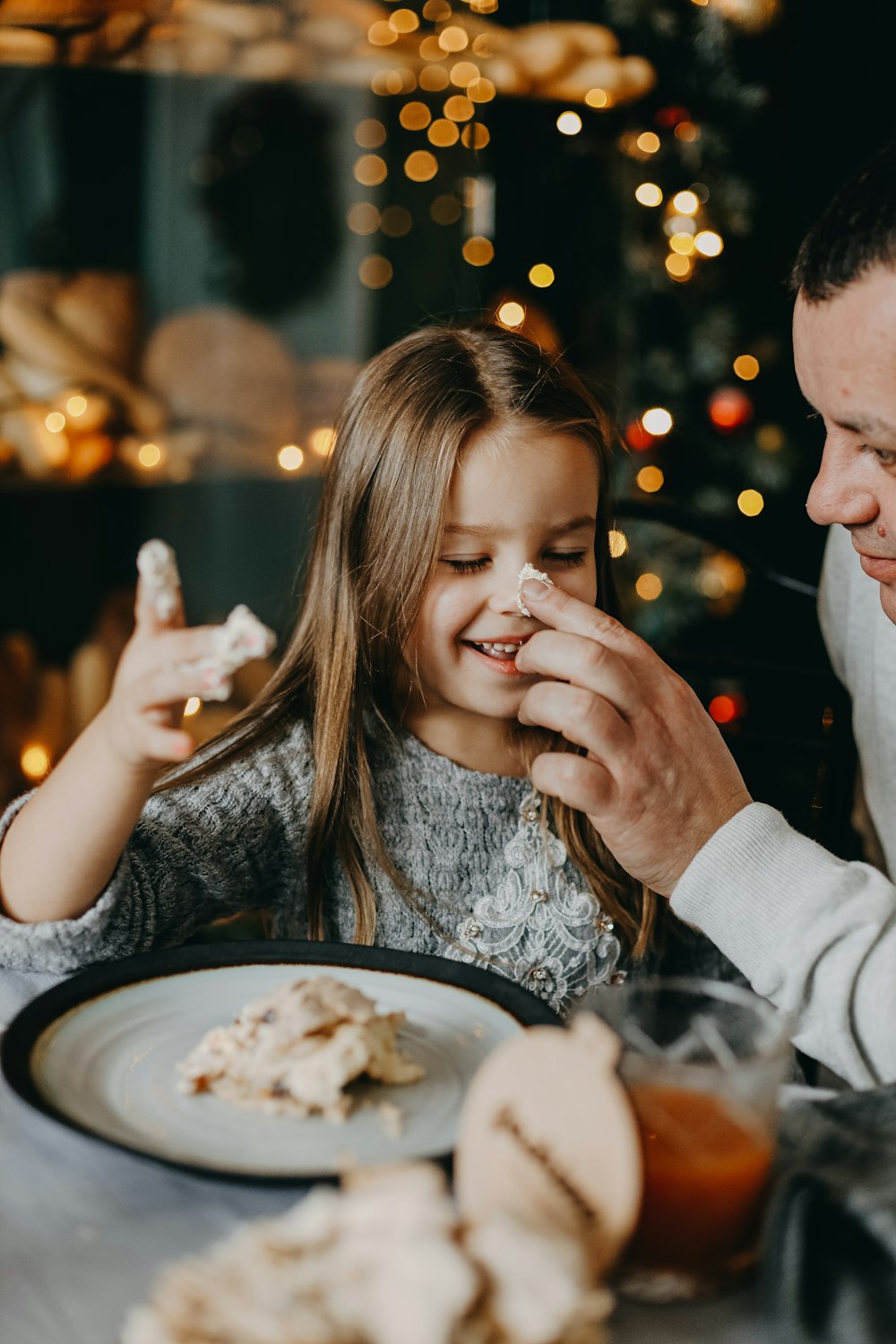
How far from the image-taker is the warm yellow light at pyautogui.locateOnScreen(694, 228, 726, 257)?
318cm

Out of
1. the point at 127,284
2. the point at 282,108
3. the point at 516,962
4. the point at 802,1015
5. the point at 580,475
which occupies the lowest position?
the point at 516,962

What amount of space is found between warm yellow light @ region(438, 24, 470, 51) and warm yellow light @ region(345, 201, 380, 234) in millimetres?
432

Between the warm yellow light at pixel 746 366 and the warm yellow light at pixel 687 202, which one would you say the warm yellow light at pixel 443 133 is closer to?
the warm yellow light at pixel 687 202

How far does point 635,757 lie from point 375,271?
220 cm

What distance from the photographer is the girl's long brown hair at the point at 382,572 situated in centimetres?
126

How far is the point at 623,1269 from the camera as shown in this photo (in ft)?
1.95

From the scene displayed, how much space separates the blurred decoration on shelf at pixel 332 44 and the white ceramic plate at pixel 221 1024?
2158 mm

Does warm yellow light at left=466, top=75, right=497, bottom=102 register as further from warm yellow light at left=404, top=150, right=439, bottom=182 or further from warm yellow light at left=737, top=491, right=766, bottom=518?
warm yellow light at left=737, top=491, right=766, bottom=518

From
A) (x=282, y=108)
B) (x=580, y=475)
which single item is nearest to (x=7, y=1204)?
(x=580, y=475)

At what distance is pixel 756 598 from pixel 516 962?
2.30 metres

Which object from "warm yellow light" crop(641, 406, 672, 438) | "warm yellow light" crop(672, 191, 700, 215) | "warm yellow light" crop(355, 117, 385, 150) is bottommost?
"warm yellow light" crop(641, 406, 672, 438)

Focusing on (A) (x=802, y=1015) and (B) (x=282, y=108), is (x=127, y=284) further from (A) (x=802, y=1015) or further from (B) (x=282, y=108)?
(A) (x=802, y=1015)

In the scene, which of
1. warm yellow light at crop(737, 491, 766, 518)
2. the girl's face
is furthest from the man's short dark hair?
warm yellow light at crop(737, 491, 766, 518)

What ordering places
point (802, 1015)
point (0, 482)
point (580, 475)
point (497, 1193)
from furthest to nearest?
point (0, 482) → point (580, 475) → point (802, 1015) → point (497, 1193)
